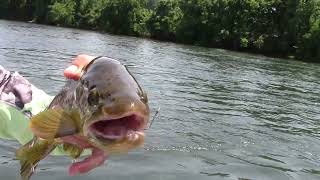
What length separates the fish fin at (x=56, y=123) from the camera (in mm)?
2004

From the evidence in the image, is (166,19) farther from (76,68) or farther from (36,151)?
(36,151)

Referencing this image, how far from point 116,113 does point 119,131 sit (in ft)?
0.25

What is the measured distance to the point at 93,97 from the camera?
196 centimetres

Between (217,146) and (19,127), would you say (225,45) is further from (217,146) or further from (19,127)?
(19,127)

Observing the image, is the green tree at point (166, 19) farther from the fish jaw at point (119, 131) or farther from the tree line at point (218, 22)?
the fish jaw at point (119, 131)

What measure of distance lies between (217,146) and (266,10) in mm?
58025

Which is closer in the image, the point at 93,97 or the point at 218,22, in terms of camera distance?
the point at 93,97

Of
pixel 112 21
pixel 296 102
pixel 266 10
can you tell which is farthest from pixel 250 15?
pixel 296 102

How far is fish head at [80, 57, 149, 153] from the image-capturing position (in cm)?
182

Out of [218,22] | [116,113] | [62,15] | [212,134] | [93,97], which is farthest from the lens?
[62,15]

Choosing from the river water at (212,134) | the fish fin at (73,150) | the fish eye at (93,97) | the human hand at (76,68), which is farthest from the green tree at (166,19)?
the fish eye at (93,97)

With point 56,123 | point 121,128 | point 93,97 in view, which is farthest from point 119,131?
point 56,123

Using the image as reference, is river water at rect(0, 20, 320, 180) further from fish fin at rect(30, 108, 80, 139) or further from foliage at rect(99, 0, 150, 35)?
foliage at rect(99, 0, 150, 35)

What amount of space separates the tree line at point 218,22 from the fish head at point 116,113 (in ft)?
170
